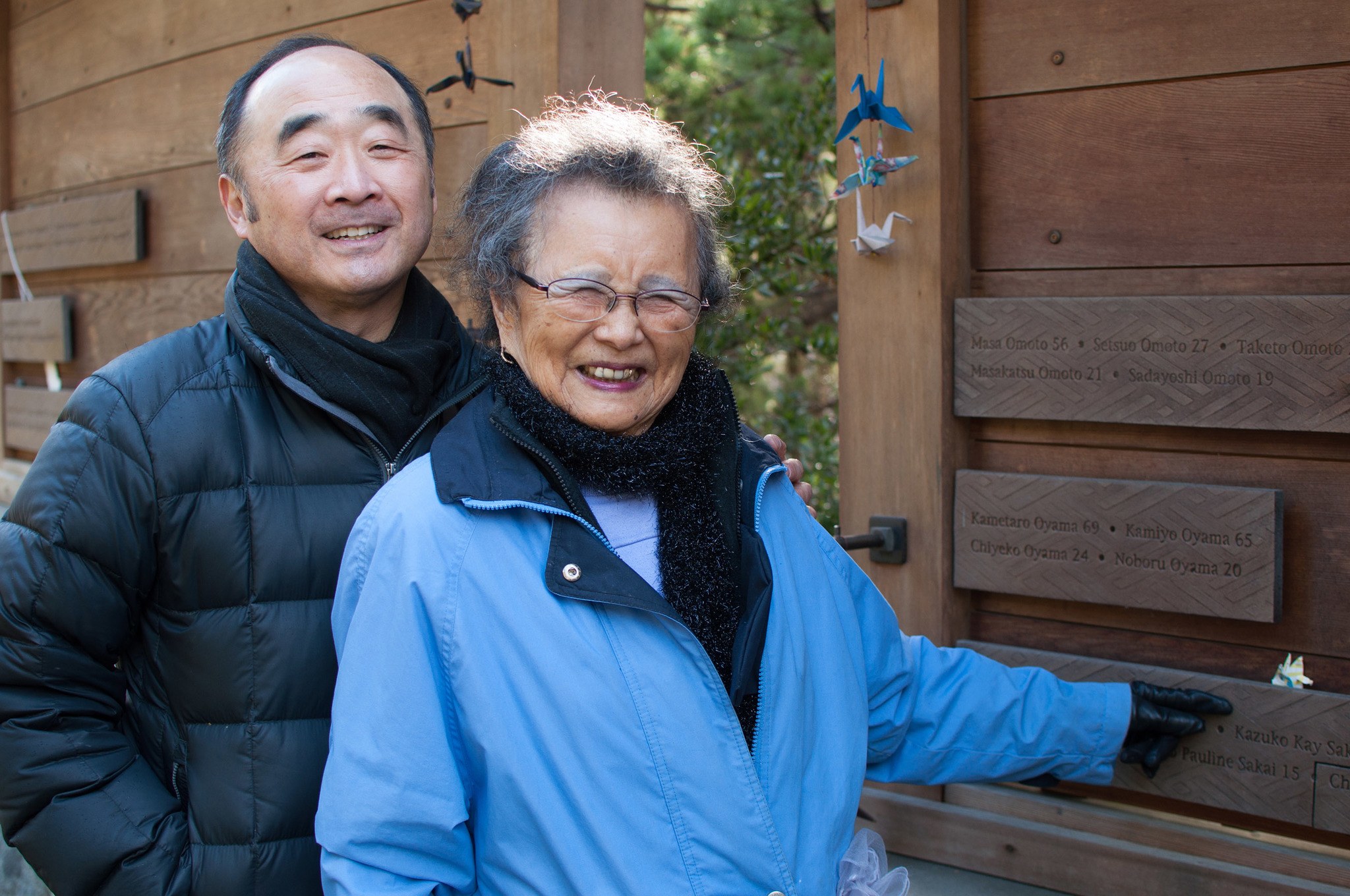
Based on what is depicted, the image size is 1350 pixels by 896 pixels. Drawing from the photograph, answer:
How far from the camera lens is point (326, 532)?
1531mm

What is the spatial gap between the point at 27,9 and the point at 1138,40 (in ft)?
14.9

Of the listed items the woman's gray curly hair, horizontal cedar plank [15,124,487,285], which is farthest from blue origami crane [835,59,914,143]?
horizontal cedar plank [15,124,487,285]

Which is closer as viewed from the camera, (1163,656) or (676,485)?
(676,485)

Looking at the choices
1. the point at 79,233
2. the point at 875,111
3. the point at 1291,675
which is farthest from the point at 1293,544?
the point at 79,233

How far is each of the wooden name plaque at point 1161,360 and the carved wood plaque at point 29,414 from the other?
140 inches

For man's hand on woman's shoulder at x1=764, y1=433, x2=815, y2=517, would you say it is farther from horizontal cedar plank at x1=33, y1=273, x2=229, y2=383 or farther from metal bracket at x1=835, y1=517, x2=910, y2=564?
horizontal cedar plank at x1=33, y1=273, x2=229, y2=383

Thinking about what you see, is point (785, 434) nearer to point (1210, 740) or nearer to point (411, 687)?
point (1210, 740)

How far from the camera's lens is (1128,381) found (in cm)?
192

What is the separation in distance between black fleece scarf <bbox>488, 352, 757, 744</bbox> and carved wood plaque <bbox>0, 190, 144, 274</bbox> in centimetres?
287

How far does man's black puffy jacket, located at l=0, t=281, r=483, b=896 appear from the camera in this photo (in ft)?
4.70

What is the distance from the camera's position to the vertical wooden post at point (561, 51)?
2439 millimetres

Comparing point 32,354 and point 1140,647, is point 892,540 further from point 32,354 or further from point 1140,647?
point 32,354

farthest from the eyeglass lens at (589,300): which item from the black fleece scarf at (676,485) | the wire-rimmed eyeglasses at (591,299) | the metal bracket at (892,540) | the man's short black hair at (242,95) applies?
the metal bracket at (892,540)

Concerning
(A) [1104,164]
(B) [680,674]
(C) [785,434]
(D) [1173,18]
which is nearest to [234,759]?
(B) [680,674]
